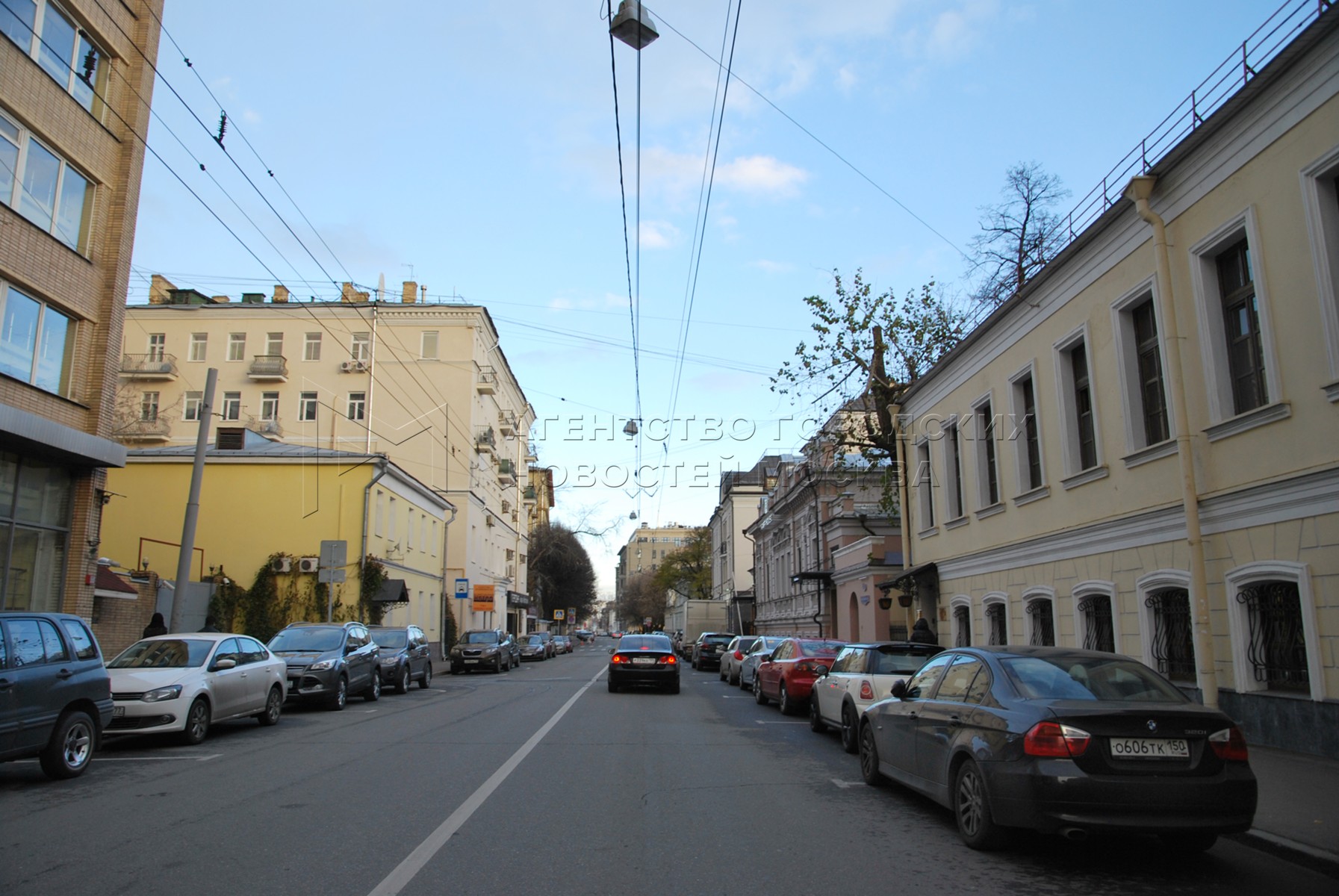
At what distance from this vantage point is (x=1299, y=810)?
24.1 feet

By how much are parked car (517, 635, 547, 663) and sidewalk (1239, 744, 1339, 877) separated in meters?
41.0

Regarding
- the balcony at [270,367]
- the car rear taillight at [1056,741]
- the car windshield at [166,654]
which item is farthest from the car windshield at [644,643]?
the balcony at [270,367]

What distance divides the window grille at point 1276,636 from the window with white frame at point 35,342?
62.5 ft

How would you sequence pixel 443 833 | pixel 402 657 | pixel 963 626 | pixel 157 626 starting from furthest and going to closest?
pixel 402 657
pixel 963 626
pixel 157 626
pixel 443 833

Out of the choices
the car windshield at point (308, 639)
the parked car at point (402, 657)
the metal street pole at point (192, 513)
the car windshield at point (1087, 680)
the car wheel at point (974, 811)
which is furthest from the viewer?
the parked car at point (402, 657)

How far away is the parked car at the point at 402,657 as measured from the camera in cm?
2231

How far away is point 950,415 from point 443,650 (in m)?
29.9

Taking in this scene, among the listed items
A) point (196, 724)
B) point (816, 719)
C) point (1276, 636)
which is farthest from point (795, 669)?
point (196, 724)

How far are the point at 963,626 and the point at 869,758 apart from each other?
42.3 ft

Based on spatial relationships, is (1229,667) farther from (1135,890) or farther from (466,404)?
(466,404)

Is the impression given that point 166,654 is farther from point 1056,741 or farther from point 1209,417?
point 1209,417

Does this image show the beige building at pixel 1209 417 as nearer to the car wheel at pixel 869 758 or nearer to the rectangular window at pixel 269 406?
the car wheel at pixel 869 758

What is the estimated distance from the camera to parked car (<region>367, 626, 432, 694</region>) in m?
22.3

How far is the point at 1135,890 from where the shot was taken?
559 centimetres
